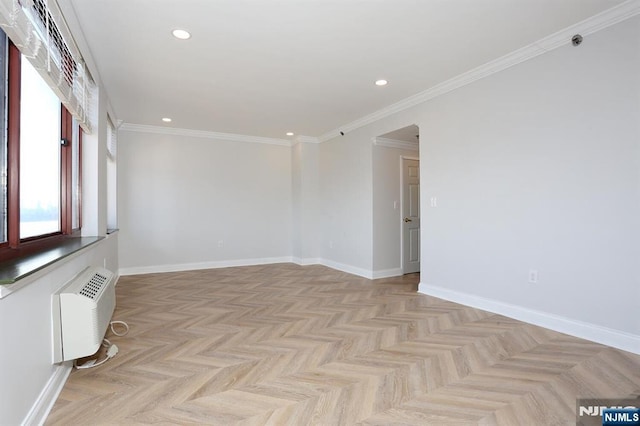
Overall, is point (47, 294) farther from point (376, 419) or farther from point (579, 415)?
point (579, 415)

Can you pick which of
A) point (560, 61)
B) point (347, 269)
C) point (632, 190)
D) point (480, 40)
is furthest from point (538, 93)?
point (347, 269)

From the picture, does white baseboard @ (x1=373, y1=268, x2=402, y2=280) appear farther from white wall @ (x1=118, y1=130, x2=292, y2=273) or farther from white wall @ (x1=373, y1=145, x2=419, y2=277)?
white wall @ (x1=118, y1=130, x2=292, y2=273)

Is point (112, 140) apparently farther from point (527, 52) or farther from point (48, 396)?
point (527, 52)

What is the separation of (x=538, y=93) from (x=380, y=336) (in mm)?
2642

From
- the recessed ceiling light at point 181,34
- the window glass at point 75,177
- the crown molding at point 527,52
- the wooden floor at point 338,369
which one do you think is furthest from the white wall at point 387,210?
the window glass at point 75,177

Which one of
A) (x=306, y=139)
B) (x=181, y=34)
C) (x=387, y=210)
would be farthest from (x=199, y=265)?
(x=181, y=34)

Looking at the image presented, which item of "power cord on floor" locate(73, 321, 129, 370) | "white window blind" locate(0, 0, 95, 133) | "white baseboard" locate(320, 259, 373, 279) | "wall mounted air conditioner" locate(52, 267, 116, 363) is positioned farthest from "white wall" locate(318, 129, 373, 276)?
"wall mounted air conditioner" locate(52, 267, 116, 363)

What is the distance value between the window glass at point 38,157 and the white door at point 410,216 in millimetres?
4589

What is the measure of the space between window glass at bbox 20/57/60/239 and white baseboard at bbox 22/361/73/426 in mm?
898

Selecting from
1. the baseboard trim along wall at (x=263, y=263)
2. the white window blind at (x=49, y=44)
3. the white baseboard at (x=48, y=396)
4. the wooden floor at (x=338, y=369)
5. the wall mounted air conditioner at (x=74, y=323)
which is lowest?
the wooden floor at (x=338, y=369)

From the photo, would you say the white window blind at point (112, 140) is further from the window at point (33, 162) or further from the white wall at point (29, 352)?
the white wall at point (29, 352)

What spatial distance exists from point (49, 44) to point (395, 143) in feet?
14.6

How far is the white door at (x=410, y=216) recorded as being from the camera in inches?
222

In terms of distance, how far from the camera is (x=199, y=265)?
243 inches
